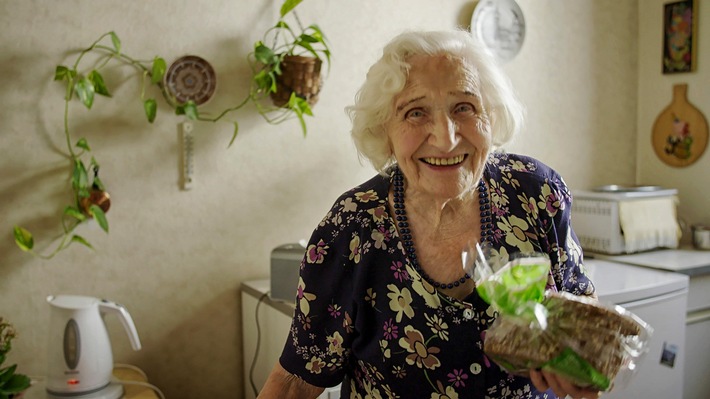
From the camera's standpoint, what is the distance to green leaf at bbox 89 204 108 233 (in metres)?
1.76

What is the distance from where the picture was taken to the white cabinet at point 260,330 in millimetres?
1870

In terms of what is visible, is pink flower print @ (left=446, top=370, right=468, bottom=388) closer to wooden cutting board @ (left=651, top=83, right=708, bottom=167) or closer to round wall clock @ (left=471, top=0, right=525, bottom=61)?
round wall clock @ (left=471, top=0, right=525, bottom=61)

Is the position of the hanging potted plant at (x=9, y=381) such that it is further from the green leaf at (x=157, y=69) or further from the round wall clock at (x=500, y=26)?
the round wall clock at (x=500, y=26)

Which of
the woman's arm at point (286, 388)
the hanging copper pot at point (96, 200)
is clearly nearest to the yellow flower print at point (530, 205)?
the woman's arm at point (286, 388)

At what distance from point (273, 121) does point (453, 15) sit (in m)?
0.86

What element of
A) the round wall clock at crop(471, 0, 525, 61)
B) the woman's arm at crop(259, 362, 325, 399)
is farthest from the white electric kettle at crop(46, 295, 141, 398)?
the round wall clock at crop(471, 0, 525, 61)

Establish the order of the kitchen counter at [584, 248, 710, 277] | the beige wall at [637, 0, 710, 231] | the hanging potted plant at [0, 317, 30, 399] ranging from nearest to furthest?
the hanging potted plant at [0, 317, 30, 399], the kitchen counter at [584, 248, 710, 277], the beige wall at [637, 0, 710, 231]

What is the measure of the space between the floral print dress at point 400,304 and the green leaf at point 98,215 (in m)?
0.79

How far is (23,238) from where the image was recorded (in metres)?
1.71

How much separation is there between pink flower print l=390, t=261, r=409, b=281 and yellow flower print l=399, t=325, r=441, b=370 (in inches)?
3.6

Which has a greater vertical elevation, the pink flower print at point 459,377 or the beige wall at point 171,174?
the beige wall at point 171,174

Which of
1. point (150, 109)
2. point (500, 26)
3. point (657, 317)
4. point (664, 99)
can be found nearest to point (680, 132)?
point (664, 99)

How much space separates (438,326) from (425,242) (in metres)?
0.17

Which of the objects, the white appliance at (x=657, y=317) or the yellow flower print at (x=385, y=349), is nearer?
the yellow flower print at (x=385, y=349)
